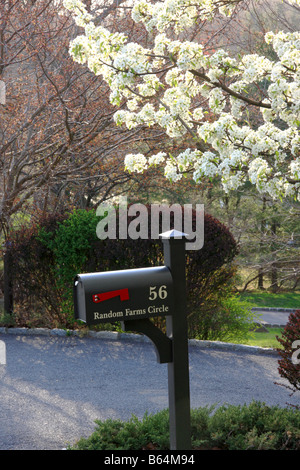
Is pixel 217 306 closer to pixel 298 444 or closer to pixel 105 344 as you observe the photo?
pixel 105 344

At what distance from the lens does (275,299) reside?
71.2 ft

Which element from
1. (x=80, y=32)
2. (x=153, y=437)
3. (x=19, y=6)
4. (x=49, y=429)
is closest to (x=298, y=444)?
(x=153, y=437)

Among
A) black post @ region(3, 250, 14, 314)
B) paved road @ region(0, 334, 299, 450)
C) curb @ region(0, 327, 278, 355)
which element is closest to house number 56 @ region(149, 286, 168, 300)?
paved road @ region(0, 334, 299, 450)

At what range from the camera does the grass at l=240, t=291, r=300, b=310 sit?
20.6 meters

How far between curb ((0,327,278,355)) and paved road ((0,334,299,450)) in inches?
4.0

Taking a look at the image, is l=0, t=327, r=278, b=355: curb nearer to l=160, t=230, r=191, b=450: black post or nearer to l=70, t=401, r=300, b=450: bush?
l=70, t=401, r=300, b=450: bush

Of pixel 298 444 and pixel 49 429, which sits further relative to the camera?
pixel 49 429

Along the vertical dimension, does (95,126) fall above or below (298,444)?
above

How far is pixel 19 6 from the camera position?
10062 millimetres

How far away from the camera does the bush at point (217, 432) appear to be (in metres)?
4.16

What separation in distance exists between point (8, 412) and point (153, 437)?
2.28m

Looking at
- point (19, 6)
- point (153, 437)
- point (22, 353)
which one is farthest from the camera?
point (19, 6)

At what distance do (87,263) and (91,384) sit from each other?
2.58 m

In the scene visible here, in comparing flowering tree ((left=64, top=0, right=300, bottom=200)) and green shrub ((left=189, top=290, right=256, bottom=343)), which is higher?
flowering tree ((left=64, top=0, right=300, bottom=200))
